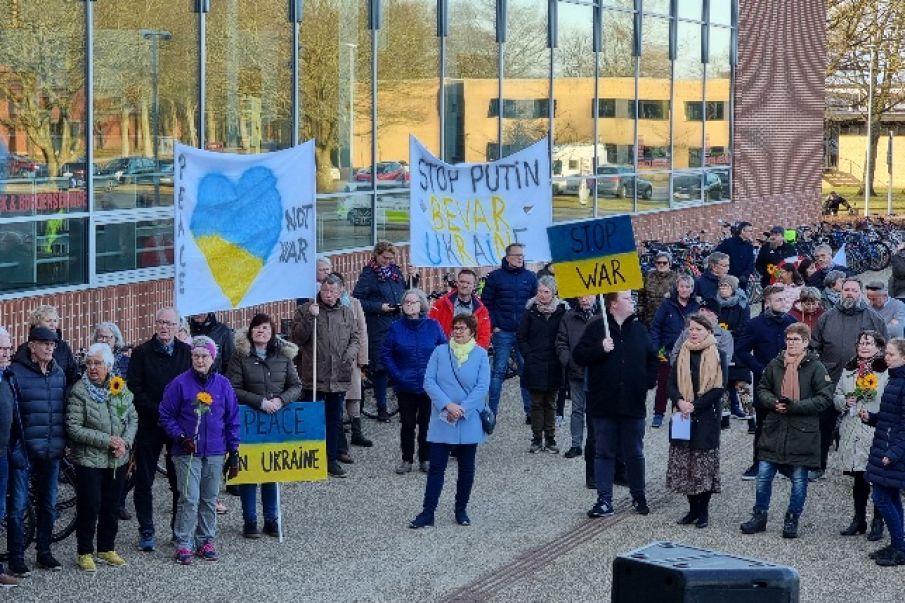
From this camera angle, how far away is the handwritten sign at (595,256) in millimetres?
13281

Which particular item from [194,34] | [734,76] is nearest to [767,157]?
[734,76]

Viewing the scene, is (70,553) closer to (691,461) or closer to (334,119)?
(691,461)

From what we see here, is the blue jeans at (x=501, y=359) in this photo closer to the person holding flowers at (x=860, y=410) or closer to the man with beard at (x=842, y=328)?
the man with beard at (x=842, y=328)

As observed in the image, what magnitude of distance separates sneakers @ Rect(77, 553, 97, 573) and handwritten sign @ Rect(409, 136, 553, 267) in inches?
214

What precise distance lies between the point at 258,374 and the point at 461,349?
4.83 ft

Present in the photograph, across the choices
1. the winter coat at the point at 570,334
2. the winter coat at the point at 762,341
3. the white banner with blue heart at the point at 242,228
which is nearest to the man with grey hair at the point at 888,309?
the winter coat at the point at 762,341

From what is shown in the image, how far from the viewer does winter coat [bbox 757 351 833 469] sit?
484 inches

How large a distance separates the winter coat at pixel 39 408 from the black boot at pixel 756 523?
474 centimetres

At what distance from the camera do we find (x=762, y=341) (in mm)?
15211

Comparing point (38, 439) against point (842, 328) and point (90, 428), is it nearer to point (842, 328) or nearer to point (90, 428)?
point (90, 428)

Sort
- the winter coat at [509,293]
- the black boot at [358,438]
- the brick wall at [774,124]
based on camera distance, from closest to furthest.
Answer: the black boot at [358,438] → the winter coat at [509,293] → the brick wall at [774,124]

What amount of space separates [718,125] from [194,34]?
1917 cm

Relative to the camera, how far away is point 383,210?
22.9 meters

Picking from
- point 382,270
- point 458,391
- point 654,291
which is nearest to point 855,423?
point 458,391
